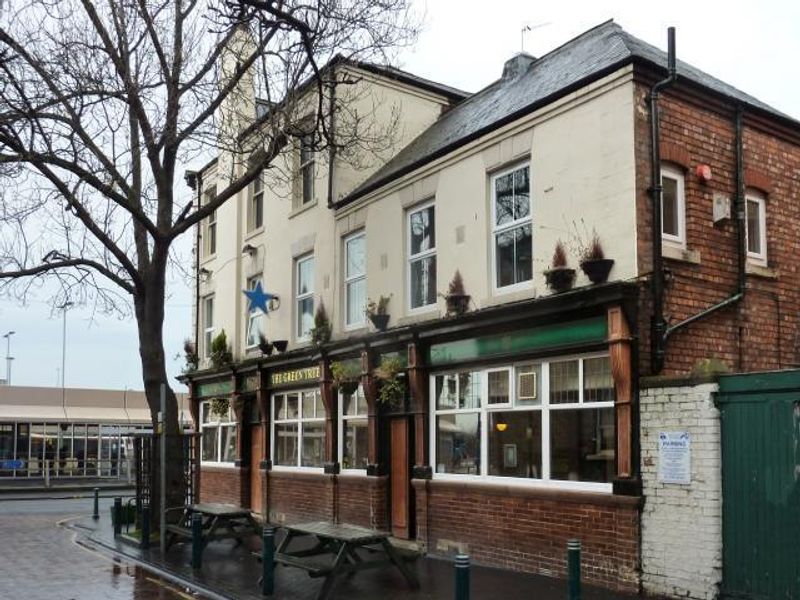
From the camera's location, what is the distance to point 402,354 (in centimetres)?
1487

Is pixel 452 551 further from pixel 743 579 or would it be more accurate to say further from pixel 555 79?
pixel 555 79

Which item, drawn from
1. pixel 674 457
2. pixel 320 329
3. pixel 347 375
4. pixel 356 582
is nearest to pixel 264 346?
pixel 320 329

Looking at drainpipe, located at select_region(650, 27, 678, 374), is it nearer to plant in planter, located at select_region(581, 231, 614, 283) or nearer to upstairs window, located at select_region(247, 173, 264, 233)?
plant in planter, located at select_region(581, 231, 614, 283)

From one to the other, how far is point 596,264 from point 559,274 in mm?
628

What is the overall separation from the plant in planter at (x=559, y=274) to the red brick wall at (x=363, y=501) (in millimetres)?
5648

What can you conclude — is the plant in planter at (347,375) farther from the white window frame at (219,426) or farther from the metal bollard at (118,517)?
the white window frame at (219,426)

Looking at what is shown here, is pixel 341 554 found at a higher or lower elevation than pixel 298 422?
lower

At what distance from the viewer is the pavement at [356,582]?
34.2 ft

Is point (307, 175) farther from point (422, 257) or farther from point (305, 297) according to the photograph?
point (422, 257)

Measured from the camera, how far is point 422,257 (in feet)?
49.3

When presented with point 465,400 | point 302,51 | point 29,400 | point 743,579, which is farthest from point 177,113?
point 29,400

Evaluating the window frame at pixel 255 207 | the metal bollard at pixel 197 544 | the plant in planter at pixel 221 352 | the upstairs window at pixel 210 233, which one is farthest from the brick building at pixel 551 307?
the upstairs window at pixel 210 233

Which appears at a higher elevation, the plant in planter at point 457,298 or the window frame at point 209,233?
the window frame at point 209,233

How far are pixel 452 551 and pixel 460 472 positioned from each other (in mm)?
1152
